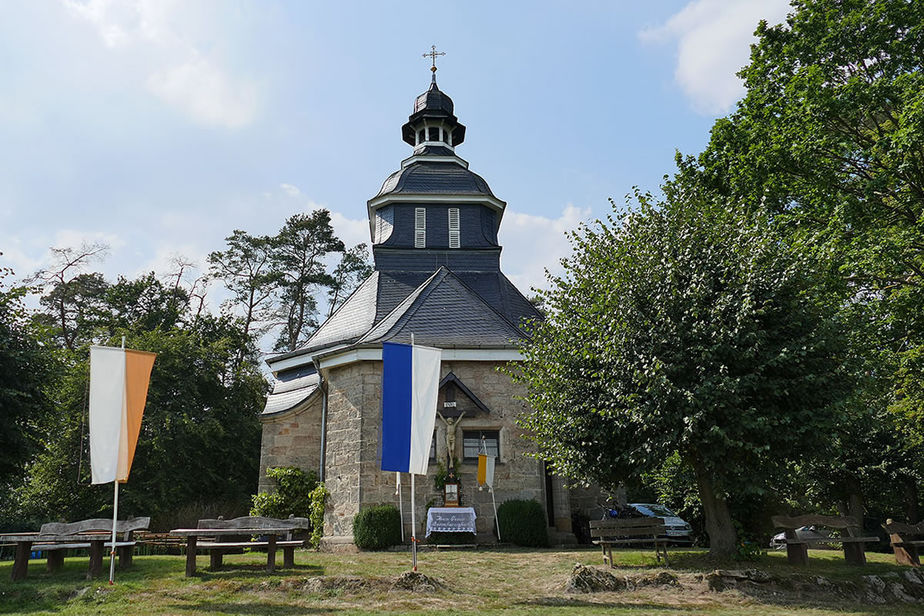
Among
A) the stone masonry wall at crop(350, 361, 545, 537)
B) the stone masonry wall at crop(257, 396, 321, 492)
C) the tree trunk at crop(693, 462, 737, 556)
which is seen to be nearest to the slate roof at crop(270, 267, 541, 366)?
the stone masonry wall at crop(350, 361, 545, 537)

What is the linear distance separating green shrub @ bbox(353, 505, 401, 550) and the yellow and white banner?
7.13 feet

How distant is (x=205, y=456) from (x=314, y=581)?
19.1 meters

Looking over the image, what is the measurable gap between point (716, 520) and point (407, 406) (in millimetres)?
5835

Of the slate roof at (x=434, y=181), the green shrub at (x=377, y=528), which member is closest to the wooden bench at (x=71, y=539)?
the green shrub at (x=377, y=528)

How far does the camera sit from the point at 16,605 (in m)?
8.33

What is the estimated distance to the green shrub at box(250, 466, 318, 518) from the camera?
18750 millimetres

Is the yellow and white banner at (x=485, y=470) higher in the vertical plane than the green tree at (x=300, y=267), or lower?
lower

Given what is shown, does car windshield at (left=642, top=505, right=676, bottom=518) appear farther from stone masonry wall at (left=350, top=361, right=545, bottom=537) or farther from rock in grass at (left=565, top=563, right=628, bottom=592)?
rock in grass at (left=565, top=563, right=628, bottom=592)

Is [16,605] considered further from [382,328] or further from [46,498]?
[46,498]

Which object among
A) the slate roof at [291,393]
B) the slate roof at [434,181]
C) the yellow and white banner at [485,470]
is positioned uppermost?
the slate roof at [434,181]

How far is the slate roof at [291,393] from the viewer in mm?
20719

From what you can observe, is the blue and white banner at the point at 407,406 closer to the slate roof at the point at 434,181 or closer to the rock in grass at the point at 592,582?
the rock in grass at the point at 592,582

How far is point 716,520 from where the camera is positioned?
1185cm

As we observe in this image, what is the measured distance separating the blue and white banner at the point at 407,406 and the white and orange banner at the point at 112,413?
330 cm
